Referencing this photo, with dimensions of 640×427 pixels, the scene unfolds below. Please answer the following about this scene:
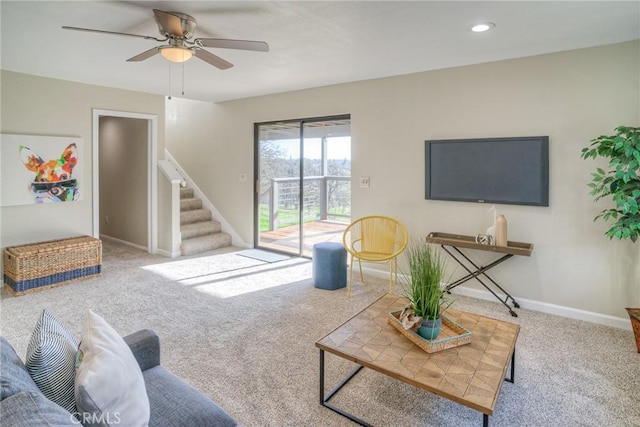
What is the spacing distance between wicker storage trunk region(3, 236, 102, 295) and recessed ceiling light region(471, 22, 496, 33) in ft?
15.7

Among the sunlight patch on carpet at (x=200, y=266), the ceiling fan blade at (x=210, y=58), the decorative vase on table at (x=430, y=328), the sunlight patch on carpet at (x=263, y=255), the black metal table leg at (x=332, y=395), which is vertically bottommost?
the black metal table leg at (x=332, y=395)

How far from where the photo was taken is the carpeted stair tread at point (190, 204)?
22.0 feet

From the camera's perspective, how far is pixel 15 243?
442 cm

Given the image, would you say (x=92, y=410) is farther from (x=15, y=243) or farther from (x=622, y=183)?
(x=15, y=243)

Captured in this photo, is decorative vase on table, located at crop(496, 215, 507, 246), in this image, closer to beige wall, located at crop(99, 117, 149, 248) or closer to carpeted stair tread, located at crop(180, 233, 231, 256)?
carpeted stair tread, located at crop(180, 233, 231, 256)

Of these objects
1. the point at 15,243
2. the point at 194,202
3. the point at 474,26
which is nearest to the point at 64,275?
the point at 15,243

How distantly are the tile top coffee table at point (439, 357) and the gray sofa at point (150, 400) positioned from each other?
0.79 m

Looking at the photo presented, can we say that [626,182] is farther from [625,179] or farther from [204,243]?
[204,243]

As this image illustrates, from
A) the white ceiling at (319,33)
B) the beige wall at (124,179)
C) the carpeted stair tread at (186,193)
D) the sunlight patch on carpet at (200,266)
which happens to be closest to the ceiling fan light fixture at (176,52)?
the white ceiling at (319,33)

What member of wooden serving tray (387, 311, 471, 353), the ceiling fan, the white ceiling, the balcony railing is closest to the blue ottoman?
the balcony railing

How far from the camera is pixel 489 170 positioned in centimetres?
380

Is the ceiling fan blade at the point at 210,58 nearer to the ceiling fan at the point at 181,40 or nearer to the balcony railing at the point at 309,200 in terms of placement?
the ceiling fan at the point at 181,40

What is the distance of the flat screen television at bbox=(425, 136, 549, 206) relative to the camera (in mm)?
3541

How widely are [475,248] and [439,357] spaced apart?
1.95 metres
